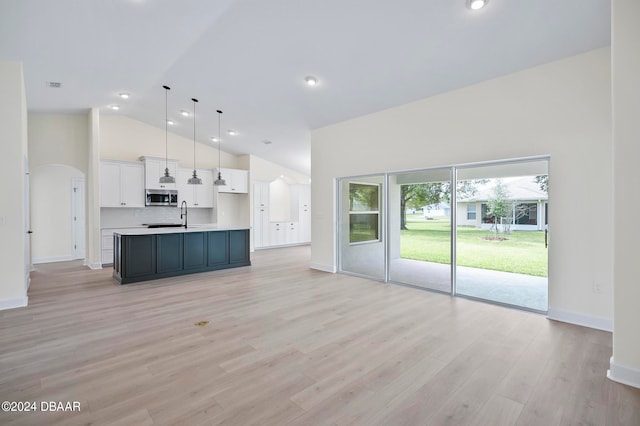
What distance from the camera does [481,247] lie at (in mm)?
4613

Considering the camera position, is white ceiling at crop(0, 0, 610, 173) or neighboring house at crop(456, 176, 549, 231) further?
neighboring house at crop(456, 176, 549, 231)

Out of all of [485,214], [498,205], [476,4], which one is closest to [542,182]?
[498,205]

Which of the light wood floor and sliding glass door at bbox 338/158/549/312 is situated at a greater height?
sliding glass door at bbox 338/158/549/312

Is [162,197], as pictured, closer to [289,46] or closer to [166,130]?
[166,130]

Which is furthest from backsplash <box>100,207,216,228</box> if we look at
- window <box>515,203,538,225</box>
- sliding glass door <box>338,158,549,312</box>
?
A: window <box>515,203,538,225</box>

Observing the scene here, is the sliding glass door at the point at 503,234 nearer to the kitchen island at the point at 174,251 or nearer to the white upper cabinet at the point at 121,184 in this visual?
the kitchen island at the point at 174,251

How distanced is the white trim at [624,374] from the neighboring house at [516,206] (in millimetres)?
1910

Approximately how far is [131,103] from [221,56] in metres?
3.39

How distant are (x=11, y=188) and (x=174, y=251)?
8.20ft

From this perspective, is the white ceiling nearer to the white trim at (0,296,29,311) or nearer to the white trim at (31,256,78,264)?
the white trim at (0,296,29,311)

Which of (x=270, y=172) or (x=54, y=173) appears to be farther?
(x=270, y=172)

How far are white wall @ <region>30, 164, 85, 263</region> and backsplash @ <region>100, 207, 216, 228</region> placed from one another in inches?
48.6

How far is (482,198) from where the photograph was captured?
453 cm

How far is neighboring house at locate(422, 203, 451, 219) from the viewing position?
476 cm
